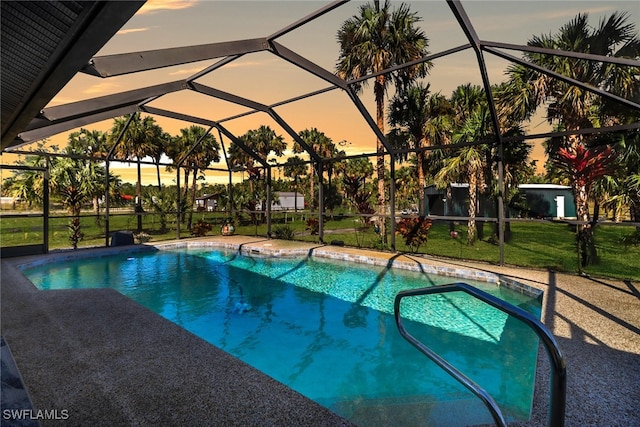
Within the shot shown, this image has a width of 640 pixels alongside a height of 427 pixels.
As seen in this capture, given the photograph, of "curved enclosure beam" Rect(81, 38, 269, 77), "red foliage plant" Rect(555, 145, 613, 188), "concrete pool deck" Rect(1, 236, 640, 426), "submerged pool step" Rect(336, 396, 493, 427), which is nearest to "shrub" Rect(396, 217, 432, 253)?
"red foliage plant" Rect(555, 145, 613, 188)

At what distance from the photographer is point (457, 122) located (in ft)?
51.1

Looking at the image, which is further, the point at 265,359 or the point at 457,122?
the point at 457,122

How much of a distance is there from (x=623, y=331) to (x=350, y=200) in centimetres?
1021

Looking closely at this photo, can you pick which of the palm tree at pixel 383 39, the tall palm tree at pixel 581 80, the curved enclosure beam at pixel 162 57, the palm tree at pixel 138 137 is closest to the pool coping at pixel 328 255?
the tall palm tree at pixel 581 80

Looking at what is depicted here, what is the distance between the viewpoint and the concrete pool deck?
2.41m

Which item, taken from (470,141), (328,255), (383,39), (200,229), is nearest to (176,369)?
(328,255)

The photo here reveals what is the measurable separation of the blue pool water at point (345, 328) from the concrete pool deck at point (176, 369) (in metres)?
0.53

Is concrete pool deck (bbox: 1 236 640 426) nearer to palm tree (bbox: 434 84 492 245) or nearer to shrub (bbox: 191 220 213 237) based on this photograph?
palm tree (bbox: 434 84 492 245)

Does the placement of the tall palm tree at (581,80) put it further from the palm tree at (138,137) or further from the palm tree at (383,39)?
the palm tree at (138,137)

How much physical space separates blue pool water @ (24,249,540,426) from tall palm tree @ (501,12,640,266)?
4629 millimetres

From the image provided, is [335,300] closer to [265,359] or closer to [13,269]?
[265,359]

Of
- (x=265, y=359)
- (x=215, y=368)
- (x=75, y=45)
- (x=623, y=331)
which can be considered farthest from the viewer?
(x=265, y=359)

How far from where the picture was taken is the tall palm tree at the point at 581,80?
333 inches

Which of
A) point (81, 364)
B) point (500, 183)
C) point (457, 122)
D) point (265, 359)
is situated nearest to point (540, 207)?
point (457, 122)
